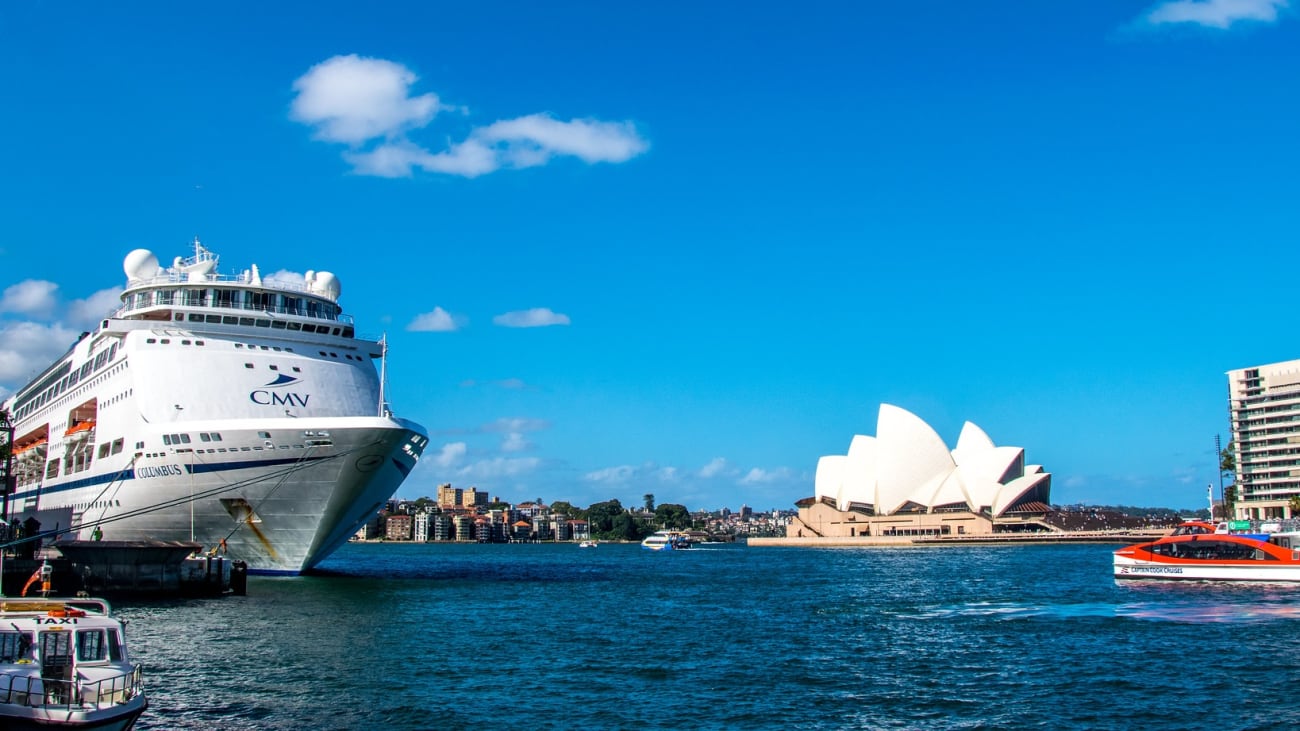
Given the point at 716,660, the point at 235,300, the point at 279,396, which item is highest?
the point at 235,300

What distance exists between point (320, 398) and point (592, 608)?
44.0 feet

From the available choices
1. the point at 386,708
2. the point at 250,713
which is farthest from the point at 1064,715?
the point at 250,713

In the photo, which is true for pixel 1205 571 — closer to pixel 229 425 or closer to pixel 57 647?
pixel 229 425

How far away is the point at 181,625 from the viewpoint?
2877 centimetres

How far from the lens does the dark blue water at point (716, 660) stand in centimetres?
1831

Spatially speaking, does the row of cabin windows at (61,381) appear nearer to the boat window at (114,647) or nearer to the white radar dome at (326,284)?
the white radar dome at (326,284)

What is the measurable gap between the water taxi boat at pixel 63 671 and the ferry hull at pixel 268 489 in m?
20.8

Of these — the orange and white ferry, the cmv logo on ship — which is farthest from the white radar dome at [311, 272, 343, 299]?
the orange and white ferry

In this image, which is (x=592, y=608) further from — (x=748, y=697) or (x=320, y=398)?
(x=748, y=697)

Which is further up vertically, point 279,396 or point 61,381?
point 61,381

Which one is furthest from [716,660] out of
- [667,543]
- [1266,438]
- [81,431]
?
[1266,438]

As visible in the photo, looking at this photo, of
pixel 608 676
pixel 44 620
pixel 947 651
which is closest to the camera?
pixel 44 620

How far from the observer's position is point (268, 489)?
119ft

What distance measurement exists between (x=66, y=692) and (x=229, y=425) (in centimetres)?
2338
